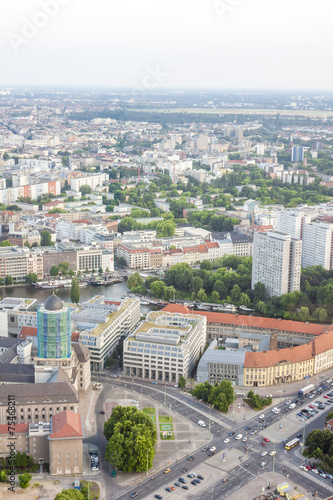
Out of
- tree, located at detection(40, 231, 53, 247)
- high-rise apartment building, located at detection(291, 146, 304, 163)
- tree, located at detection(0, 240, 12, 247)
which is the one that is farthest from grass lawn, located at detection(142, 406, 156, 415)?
high-rise apartment building, located at detection(291, 146, 304, 163)

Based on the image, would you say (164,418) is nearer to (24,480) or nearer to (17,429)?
(17,429)

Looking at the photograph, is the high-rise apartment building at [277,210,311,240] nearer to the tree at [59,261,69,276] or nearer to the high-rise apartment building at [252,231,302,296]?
the high-rise apartment building at [252,231,302,296]

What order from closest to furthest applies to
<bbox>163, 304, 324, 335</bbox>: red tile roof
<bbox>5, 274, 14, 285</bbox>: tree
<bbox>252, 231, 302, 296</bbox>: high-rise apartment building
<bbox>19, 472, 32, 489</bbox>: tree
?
<bbox>19, 472, 32, 489</bbox>: tree → <bbox>163, 304, 324, 335</bbox>: red tile roof → <bbox>252, 231, 302, 296</bbox>: high-rise apartment building → <bbox>5, 274, 14, 285</bbox>: tree

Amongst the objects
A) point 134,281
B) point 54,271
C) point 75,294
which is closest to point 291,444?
point 75,294

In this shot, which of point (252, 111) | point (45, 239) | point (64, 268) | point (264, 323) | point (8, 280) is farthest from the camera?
point (252, 111)

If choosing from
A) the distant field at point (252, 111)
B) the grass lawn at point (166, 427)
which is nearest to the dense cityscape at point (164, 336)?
the grass lawn at point (166, 427)

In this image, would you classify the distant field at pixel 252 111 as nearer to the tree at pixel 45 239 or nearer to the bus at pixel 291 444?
the tree at pixel 45 239
